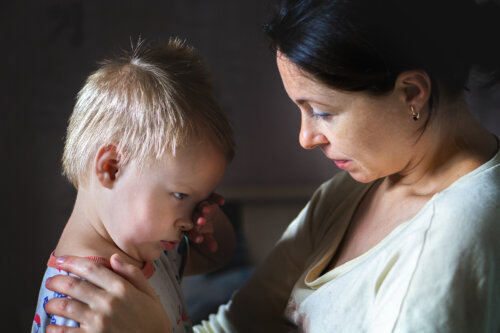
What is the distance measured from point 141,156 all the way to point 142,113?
7 centimetres

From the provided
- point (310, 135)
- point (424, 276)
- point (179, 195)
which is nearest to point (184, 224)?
point (179, 195)

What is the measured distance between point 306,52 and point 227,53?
4.30ft

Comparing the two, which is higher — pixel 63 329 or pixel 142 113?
pixel 142 113

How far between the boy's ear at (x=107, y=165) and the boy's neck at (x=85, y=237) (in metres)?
0.06

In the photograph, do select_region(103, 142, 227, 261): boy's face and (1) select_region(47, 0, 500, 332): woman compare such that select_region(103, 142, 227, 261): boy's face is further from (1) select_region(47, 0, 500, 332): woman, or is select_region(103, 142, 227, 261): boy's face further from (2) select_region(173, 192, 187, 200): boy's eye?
(1) select_region(47, 0, 500, 332): woman

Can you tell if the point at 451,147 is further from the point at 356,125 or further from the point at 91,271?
the point at 91,271

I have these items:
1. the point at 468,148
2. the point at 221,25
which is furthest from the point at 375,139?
the point at 221,25

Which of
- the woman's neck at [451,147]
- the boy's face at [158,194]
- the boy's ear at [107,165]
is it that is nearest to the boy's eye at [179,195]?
the boy's face at [158,194]

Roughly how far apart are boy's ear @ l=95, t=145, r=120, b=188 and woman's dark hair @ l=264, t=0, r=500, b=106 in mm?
316

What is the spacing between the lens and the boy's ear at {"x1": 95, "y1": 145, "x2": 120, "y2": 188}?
31.4 inches

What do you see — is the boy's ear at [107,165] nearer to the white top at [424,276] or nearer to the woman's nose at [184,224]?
the woman's nose at [184,224]

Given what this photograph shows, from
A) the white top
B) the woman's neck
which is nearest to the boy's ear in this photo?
the white top

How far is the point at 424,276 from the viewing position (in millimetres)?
624

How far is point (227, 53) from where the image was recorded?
6.39ft
